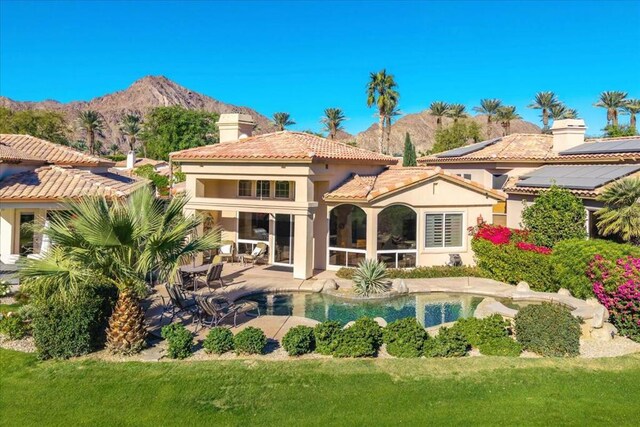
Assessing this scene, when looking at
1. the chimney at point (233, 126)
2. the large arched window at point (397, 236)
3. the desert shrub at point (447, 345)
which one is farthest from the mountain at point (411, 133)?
the desert shrub at point (447, 345)

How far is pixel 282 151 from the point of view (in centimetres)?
2217

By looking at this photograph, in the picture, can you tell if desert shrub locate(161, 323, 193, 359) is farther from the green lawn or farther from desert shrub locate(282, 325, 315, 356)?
desert shrub locate(282, 325, 315, 356)

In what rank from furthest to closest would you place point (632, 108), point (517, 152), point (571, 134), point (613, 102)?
1. point (613, 102)
2. point (632, 108)
3. point (517, 152)
4. point (571, 134)

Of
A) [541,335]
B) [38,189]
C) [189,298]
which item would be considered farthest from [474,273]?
[38,189]

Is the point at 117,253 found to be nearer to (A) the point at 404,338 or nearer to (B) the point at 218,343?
(B) the point at 218,343

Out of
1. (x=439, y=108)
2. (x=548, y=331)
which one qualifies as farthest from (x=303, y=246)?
(x=439, y=108)

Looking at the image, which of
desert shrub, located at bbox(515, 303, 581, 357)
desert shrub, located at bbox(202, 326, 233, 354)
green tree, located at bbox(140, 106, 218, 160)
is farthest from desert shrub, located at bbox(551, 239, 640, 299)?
green tree, located at bbox(140, 106, 218, 160)

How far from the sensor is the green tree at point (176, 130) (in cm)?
9812

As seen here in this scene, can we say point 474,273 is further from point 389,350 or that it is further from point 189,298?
point 189,298

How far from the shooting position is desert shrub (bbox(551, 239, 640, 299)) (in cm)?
1512

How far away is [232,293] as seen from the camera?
61.8ft

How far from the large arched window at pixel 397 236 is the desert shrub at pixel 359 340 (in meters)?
10.5

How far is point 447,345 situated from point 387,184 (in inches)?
487

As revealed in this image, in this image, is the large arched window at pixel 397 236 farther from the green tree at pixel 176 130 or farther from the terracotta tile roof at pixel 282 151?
the green tree at pixel 176 130
